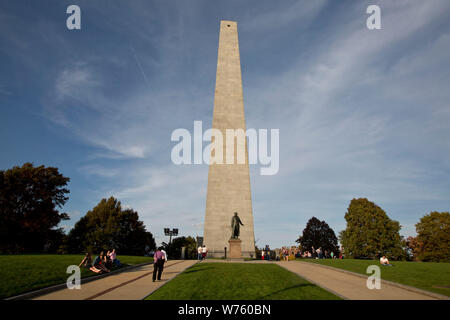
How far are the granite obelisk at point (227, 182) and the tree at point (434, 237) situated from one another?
3125cm

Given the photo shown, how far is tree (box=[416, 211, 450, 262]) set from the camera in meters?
40.1

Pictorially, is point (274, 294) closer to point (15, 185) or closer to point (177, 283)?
point (177, 283)

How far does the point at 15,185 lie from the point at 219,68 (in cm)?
3036

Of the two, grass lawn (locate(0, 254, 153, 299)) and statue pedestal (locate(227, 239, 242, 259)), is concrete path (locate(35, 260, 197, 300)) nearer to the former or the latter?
grass lawn (locate(0, 254, 153, 299))

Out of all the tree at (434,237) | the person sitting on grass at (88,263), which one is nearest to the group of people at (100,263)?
the person sitting on grass at (88,263)

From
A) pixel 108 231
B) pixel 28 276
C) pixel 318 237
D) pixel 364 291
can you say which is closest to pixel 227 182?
pixel 364 291

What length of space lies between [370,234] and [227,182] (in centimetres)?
2721

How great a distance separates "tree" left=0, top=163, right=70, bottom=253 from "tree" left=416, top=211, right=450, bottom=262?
5491 cm

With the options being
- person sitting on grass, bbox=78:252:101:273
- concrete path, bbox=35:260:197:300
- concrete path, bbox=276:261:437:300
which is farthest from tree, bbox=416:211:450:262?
person sitting on grass, bbox=78:252:101:273

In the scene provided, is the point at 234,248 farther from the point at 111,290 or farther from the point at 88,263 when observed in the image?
the point at 111,290

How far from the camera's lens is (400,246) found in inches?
1649

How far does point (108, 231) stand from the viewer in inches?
1823

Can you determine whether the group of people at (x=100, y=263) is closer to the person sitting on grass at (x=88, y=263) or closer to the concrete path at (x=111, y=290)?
the person sitting on grass at (x=88, y=263)
